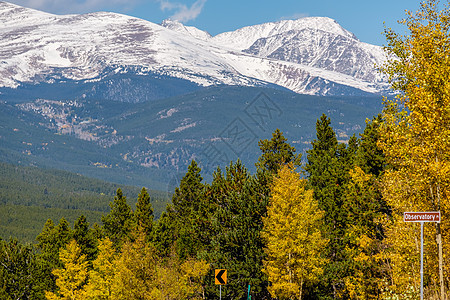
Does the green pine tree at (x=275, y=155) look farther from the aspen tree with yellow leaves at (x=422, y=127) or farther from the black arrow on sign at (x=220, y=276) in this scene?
the aspen tree with yellow leaves at (x=422, y=127)

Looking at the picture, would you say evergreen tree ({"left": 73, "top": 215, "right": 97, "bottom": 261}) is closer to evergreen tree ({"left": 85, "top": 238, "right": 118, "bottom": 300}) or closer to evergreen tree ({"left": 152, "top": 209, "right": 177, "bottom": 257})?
evergreen tree ({"left": 85, "top": 238, "right": 118, "bottom": 300})

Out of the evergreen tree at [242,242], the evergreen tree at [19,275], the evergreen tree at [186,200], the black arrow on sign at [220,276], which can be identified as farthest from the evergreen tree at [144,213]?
the black arrow on sign at [220,276]

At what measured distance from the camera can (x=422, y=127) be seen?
2389 cm

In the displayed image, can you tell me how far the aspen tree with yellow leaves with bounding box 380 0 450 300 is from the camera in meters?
23.4

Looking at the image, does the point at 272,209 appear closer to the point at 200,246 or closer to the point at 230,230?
the point at 230,230

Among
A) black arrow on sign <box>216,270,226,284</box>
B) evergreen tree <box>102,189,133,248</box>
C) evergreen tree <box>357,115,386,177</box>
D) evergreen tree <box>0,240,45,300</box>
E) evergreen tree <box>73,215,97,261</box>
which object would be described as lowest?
evergreen tree <box>0,240,45,300</box>

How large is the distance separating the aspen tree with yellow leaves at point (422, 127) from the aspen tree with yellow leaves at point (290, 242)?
1964 cm

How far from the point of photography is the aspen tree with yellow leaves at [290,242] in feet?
153

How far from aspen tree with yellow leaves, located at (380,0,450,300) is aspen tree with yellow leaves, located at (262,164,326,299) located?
19.6 m

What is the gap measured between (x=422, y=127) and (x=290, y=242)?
24.9 metres

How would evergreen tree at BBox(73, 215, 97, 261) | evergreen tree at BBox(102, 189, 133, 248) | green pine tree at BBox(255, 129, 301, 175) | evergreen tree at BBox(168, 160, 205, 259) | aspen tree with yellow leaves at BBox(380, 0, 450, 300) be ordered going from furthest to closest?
evergreen tree at BBox(102, 189, 133, 248) < evergreen tree at BBox(73, 215, 97, 261) < evergreen tree at BBox(168, 160, 205, 259) < green pine tree at BBox(255, 129, 301, 175) < aspen tree with yellow leaves at BBox(380, 0, 450, 300)

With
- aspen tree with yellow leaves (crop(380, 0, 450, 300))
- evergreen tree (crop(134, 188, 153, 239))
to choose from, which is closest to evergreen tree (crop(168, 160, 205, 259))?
evergreen tree (crop(134, 188, 153, 239))

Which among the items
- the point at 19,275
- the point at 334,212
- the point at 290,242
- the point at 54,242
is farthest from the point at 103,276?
the point at 290,242

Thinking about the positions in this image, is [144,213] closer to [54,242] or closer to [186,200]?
[186,200]
